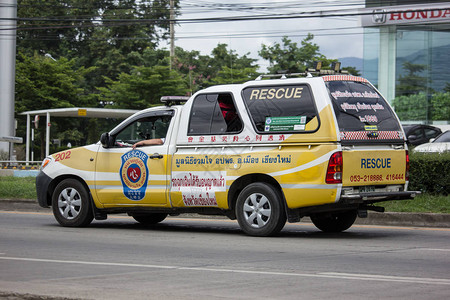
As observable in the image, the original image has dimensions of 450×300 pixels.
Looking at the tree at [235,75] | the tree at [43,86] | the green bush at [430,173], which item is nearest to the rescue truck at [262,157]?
the green bush at [430,173]

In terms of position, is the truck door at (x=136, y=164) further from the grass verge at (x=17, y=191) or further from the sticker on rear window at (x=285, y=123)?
the grass verge at (x=17, y=191)

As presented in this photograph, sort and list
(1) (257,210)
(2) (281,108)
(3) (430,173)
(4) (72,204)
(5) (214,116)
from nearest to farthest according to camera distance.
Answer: (2) (281,108), (1) (257,210), (5) (214,116), (4) (72,204), (3) (430,173)

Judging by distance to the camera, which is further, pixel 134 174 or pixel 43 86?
pixel 43 86

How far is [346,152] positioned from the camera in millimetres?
10180

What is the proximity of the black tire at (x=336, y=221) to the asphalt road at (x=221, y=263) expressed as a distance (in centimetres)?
18

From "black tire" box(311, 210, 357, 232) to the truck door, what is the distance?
2.49 m

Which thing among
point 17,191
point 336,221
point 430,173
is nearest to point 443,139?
point 430,173

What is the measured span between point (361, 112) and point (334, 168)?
1017 millimetres

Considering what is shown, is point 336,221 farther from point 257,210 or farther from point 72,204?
point 72,204

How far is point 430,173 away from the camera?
584 inches

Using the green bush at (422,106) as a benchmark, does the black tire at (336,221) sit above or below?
below

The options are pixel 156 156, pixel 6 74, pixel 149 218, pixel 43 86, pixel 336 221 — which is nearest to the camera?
pixel 156 156

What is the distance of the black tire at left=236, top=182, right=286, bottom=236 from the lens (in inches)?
414

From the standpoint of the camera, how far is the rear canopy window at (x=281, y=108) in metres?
10.4
